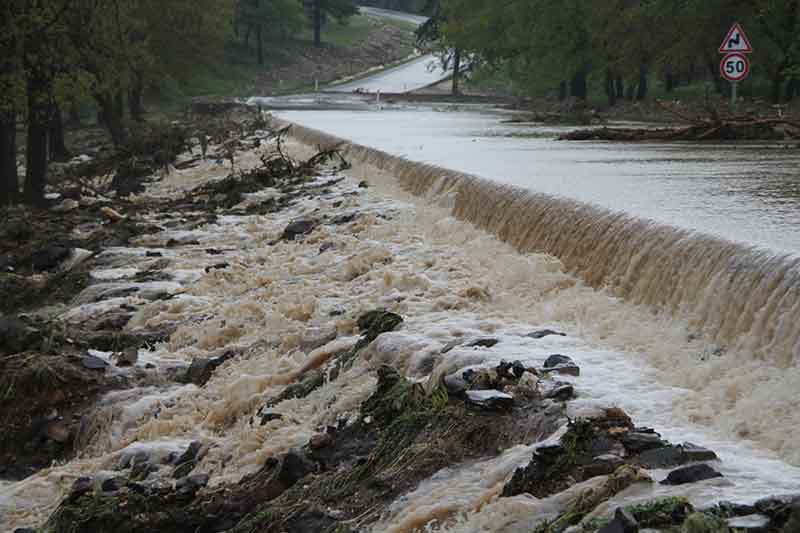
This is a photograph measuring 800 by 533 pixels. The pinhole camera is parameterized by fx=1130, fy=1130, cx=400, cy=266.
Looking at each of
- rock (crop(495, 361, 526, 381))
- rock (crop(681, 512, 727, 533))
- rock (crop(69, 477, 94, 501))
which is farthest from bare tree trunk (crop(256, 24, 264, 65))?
rock (crop(681, 512, 727, 533))

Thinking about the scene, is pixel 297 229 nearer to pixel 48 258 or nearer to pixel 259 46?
pixel 48 258

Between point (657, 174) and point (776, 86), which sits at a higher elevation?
point (776, 86)

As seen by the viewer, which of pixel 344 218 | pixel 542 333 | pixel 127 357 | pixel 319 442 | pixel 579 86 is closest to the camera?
pixel 319 442

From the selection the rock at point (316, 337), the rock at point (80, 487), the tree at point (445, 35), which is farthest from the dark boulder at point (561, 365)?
the tree at point (445, 35)

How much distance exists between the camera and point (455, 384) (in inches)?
268

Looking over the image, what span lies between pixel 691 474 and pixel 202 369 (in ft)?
16.7

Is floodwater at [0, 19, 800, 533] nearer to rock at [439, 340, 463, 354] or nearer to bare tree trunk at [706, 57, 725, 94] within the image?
rock at [439, 340, 463, 354]

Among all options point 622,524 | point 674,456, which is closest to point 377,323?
point 674,456

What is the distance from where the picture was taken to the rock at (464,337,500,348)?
25.0 feet

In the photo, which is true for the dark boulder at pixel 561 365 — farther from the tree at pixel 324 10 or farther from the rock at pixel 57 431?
the tree at pixel 324 10

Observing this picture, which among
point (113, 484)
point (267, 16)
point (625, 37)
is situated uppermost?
point (267, 16)

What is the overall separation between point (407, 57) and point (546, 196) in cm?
8909

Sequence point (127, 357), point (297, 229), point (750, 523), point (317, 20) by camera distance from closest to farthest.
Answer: point (750, 523) < point (127, 357) < point (297, 229) < point (317, 20)

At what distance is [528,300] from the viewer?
354 inches
